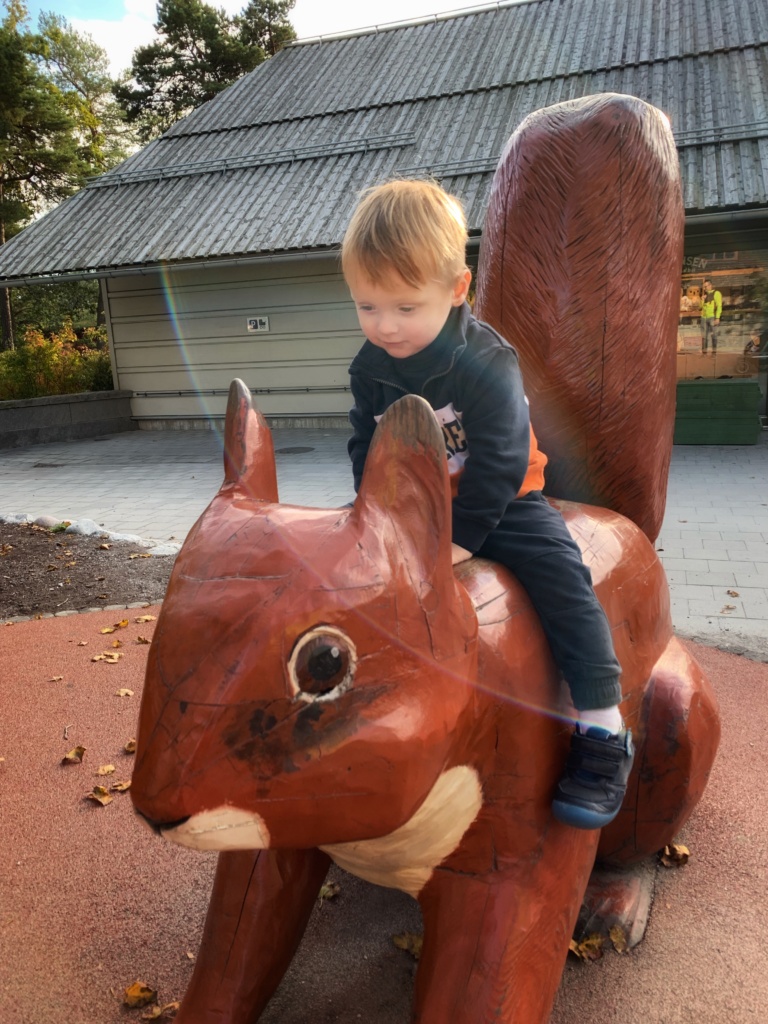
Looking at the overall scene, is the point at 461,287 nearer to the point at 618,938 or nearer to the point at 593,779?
the point at 593,779

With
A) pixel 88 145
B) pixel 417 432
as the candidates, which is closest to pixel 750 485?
pixel 417 432

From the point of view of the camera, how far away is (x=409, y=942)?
2.06 metres

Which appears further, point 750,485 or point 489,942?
point 750,485

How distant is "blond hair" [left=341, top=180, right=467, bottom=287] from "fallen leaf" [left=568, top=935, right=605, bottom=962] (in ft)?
5.48

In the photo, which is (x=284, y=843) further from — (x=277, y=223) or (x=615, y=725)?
(x=277, y=223)

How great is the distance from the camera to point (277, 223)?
11547 millimetres

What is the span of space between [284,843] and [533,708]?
54cm

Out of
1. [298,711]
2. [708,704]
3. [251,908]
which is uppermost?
[298,711]

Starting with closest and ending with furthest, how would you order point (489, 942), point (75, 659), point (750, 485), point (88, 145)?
point (489, 942) → point (75, 659) → point (750, 485) → point (88, 145)

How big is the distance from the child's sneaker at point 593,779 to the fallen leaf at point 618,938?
772mm

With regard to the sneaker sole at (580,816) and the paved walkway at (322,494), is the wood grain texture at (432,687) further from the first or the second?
the paved walkway at (322,494)

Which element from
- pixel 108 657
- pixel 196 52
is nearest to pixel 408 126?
pixel 108 657

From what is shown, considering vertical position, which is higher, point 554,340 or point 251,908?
point 554,340

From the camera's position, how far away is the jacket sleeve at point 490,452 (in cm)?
140
